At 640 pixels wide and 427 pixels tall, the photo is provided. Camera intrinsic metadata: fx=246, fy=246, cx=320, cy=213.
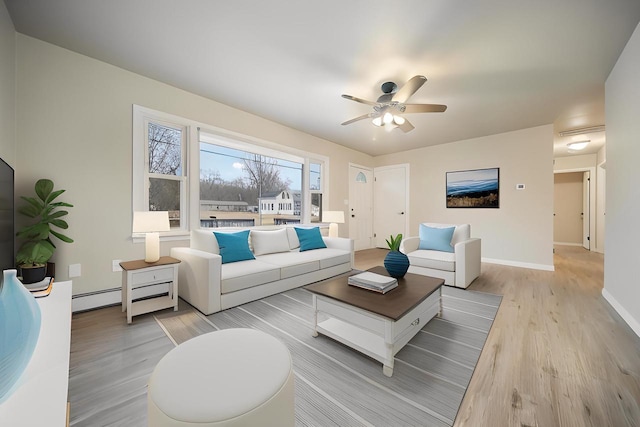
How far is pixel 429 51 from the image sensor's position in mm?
2307

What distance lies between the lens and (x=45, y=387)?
2.34 ft

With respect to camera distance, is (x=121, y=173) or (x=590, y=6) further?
(x=121, y=173)

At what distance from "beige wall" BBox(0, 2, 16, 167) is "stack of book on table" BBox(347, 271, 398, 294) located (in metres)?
2.87

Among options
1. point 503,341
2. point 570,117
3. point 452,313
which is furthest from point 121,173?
point 570,117

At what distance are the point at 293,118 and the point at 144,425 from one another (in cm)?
381

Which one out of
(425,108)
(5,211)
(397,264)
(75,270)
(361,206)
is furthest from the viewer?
(361,206)

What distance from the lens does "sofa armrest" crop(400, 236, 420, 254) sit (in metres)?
3.70

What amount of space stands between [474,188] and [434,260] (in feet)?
8.48

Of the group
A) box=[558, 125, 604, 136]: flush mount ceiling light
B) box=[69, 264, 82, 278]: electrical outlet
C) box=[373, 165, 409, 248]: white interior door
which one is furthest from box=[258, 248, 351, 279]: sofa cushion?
box=[558, 125, 604, 136]: flush mount ceiling light

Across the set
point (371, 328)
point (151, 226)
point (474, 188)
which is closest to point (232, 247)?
point (151, 226)

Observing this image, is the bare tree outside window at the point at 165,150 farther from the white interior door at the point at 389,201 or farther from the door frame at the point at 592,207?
the door frame at the point at 592,207

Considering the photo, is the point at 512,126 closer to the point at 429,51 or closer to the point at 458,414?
the point at 429,51

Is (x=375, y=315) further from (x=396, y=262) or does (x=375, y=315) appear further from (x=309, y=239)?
(x=309, y=239)

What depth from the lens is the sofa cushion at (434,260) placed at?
3.20 meters
